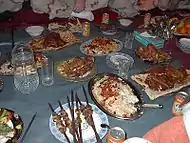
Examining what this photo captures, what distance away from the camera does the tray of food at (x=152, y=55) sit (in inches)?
70.6

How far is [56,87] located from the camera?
155cm

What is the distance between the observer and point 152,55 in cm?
181

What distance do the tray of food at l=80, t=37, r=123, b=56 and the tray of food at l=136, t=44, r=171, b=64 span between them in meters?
0.15

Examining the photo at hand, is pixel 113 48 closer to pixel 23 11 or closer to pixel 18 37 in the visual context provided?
pixel 18 37

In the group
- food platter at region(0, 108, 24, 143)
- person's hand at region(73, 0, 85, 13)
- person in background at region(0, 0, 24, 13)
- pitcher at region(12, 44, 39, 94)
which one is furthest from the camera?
person's hand at region(73, 0, 85, 13)

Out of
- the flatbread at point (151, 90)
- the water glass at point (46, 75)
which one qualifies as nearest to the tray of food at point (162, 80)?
the flatbread at point (151, 90)

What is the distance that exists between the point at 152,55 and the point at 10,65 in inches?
35.6

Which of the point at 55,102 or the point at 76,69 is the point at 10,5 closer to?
the point at 76,69

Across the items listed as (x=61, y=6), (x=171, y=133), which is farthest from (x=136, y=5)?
(x=171, y=133)

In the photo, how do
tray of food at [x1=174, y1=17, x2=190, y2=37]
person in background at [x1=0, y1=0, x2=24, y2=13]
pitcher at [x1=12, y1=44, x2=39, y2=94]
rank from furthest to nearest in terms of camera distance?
1. person in background at [x1=0, y1=0, x2=24, y2=13]
2. tray of food at [x1=174, y1=17, x2=190, y2=37]
3. pitcher at [x1=12, y1=44, x2=39, y2=94]

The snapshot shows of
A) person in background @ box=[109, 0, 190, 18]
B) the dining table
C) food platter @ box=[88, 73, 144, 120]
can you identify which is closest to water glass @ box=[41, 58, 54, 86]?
the dining table

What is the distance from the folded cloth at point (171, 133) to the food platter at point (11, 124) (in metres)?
0.56

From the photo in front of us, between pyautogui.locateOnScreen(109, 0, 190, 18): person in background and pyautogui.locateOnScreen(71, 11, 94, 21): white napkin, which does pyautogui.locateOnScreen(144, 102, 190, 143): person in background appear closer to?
pyautogui.locateOnScreen(71, 11, 94, 21): white napkin

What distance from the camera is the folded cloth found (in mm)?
1064
